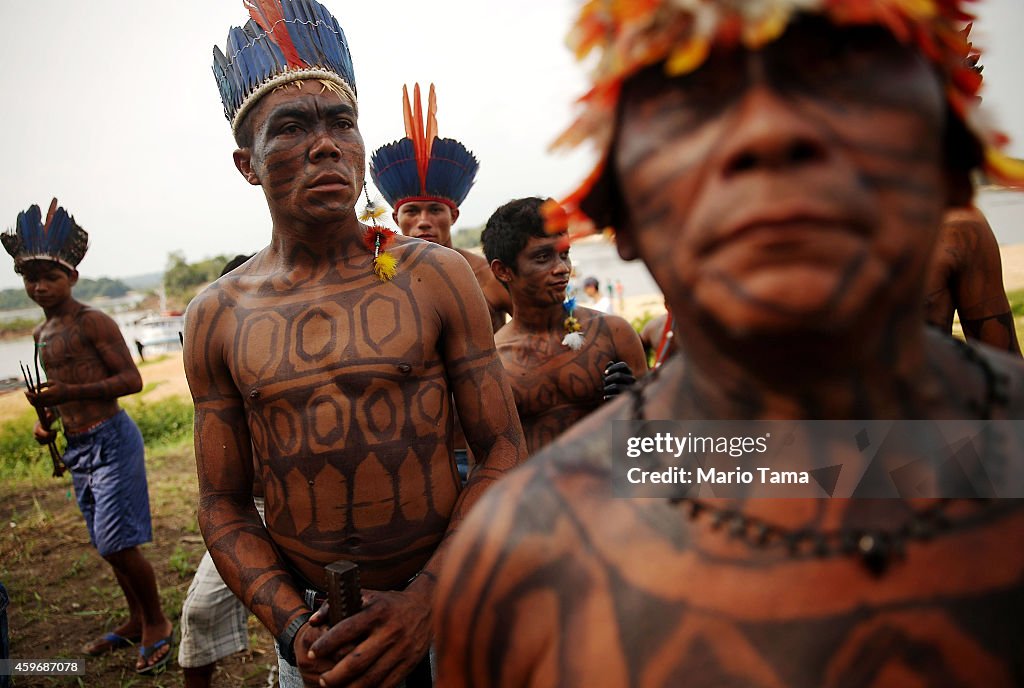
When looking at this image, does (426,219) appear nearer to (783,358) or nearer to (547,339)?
(547,339)

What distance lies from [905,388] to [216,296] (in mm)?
2423

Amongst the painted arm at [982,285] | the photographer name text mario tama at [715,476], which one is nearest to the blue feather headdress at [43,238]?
the photographer name text mario tama at [715,476]

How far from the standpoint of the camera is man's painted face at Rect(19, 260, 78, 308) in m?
5.71

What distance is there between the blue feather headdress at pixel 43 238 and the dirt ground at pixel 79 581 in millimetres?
2984

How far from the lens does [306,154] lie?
262cm

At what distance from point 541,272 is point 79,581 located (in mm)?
5697

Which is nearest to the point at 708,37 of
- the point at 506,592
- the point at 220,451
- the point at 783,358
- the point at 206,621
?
the point at 783,358

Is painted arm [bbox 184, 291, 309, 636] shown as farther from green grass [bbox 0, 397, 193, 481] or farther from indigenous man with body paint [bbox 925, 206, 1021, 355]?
green grass [bbox 0, 397, 193, 481]

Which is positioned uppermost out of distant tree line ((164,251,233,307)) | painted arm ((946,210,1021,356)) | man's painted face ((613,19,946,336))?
man's painted face ((613,19,946,336))

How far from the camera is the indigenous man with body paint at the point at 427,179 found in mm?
5746

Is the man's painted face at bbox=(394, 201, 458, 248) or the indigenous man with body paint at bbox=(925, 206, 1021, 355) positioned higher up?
the man's painted face at bbox=(394, 201, 458, 248)
